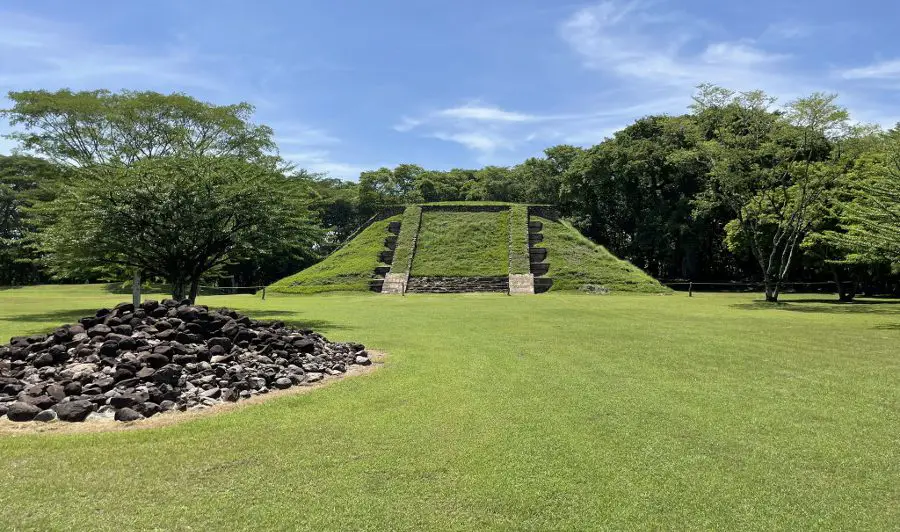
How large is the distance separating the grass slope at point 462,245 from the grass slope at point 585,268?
10.5 ft

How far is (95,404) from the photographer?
21.9 feet

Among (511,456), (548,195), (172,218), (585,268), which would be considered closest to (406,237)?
(585,268)

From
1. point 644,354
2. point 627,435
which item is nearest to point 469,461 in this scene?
point 627,435

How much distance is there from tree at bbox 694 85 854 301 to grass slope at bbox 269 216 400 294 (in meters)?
19.5

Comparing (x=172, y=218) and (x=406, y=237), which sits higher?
(x=406, y=237)

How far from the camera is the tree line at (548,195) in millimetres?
16453

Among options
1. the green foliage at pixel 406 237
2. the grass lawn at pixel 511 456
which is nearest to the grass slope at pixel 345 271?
the green foliage at pixel 406 237

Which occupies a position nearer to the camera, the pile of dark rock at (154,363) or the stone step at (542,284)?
the pile of dark rock at (154,363)

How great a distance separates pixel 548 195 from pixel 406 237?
19293 millimetres

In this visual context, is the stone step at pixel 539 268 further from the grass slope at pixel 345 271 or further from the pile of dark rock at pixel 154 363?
the pile of dark rock at pixel 154 363

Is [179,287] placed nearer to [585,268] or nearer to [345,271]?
[345,271]

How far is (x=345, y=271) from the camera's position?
3497 centimetres

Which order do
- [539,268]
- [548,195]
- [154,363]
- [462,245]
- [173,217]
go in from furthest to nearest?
1. [548,195]
2. [462,245]
3. [539,268]
4. [173,217]
5. [154,363]

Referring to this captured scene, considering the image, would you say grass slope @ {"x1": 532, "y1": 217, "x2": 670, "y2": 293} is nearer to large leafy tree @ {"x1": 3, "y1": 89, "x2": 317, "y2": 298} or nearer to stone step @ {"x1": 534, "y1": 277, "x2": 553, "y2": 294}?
stone step @ {"x1": 534, "y1": 277, "x2": 553, "y2": 294}
